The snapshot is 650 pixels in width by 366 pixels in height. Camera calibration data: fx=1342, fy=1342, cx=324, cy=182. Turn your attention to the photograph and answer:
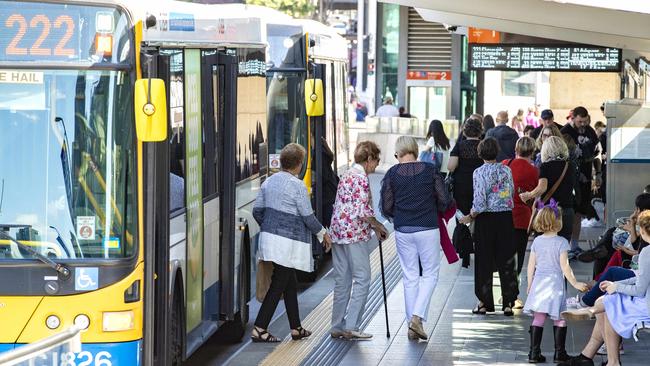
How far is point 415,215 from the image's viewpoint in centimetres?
1105

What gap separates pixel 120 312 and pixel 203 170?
7.67ft

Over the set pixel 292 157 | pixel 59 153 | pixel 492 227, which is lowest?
pixel 492 227

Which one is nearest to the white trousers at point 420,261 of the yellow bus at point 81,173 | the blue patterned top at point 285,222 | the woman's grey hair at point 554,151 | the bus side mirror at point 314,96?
the blue patterned top at point 285,222

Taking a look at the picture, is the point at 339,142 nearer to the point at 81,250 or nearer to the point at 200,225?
the point at 200,225

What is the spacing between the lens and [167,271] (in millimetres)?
8227

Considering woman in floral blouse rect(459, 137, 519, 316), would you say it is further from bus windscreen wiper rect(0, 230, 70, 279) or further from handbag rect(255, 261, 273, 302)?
bus windscreen wiper rect(0, 230, 70, 279)

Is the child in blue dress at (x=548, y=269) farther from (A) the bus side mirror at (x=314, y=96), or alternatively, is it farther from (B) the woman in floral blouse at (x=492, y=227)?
(A) the bus side mirror at (x=314, y=96)

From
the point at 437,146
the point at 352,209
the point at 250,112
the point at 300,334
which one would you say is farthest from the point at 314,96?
the point at 300,334

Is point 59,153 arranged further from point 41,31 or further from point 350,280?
point 350,280

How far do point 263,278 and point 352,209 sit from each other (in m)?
0.94

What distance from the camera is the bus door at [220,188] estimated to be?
10.2m

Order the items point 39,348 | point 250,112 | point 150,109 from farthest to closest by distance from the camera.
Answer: point 250,112 < point 150,109 < point 39,348

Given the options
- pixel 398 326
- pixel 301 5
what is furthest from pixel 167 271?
pixel 301 5

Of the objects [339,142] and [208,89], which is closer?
[208,89]
